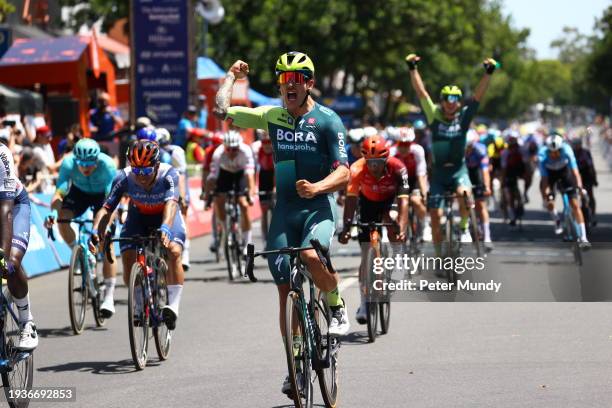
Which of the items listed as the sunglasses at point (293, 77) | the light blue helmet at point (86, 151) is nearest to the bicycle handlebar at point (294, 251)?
the sunglasses at point (293, 77)

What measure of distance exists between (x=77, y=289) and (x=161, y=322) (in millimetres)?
2058

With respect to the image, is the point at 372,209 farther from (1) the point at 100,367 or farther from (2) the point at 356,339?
(1) the point at 100,367

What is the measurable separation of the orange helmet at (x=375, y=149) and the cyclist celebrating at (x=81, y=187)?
101 inches

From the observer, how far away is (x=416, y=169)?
16812 millimetres

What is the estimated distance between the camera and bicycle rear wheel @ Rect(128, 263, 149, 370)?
10.5 metres

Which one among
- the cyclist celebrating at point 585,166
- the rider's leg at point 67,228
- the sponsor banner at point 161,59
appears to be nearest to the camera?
the rider's leg at point 67,228

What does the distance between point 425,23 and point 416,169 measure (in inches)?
1582

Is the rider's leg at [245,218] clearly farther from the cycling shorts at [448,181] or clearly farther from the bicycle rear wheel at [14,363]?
the bicycle rear wheel at [14,363]

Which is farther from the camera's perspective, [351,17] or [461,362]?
[351,17]

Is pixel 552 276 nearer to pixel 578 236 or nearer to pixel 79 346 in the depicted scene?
pixel 578 236

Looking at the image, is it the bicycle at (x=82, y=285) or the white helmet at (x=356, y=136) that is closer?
the bicycle at (x=82, y=285)

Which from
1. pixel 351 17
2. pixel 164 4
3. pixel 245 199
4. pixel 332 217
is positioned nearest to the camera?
pixel 332 217

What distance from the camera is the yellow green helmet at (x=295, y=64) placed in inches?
336

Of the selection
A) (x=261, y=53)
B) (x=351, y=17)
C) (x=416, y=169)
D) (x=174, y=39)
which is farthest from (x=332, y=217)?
(x=351, y=17)
